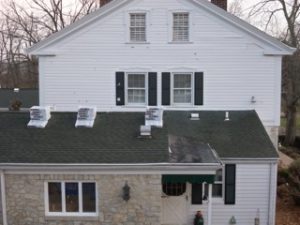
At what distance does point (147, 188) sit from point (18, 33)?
118 ft

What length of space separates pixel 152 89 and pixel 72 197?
6624 mm

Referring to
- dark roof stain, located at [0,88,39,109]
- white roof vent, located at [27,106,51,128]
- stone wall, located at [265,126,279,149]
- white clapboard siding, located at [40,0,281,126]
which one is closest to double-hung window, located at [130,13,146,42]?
white clapboard siding, located at [40,0,281,126]

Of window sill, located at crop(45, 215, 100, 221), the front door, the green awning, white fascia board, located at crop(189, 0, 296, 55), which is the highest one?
white fascia board, located at crop(189, 0, 296, 55)

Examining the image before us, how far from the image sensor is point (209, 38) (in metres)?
15.7

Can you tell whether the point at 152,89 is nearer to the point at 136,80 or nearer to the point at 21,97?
the point at 136,80

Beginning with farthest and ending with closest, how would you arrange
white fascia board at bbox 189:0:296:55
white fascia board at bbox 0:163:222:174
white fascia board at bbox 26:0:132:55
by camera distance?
white fascia board at bbox 26:0:132:55 < white fascia board at bbox 189:0:296:55 < white fascia board at bbox 0:163:222:174

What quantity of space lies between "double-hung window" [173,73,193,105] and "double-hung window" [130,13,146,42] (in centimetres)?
215

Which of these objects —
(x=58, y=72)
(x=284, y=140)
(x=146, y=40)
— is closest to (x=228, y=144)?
(x=146, y=40)

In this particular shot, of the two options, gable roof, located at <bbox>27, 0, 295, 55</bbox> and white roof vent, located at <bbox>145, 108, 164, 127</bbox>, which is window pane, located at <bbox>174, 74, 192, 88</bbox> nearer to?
gable roof, located at <bbox>27, 0, 295, 55</bbox>

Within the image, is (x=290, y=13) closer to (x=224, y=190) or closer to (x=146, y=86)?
(x=146, y=86)

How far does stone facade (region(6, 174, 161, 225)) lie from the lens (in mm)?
10484

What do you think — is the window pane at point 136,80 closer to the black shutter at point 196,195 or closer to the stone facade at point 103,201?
the black shutter at point 196,195

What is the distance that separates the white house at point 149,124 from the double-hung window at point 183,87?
42mm

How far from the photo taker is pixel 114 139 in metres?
11.5
